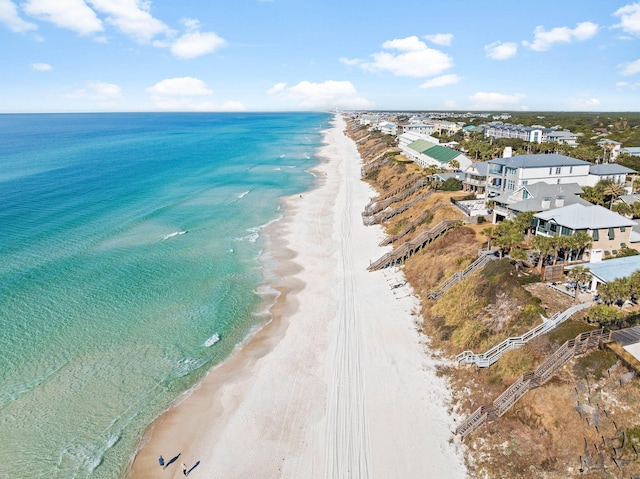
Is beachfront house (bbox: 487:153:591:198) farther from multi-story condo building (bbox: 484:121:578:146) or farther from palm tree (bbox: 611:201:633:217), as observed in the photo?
multi-story condo building (bbox: 484:121:578:146)

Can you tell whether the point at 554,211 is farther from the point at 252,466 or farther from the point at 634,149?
the point at 634,149

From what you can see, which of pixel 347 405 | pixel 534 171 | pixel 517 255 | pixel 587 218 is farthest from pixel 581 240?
pixel 347 405

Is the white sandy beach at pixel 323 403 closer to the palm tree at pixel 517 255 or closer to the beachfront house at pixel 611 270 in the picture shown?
the palm tree at pixel 517 255

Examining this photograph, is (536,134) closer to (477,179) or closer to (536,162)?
(477,179)

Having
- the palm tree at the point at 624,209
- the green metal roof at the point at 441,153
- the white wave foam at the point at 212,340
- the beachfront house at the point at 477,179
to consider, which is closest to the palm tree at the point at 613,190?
the palm tree at the point at 624,209

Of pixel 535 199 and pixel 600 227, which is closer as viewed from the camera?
pixel 600 227

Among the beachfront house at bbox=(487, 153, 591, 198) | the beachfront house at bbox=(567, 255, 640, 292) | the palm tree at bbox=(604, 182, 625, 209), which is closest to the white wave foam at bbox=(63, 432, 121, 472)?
the beachfront house at bbox=(567, 255, 640, 292)
